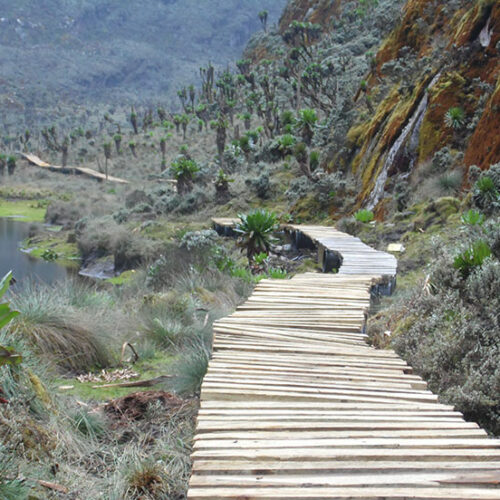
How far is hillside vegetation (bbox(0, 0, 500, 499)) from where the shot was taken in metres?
4.22

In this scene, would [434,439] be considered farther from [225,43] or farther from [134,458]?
[225,43]

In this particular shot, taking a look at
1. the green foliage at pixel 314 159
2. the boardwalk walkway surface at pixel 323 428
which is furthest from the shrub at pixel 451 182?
the green foliage at pixel 314 159

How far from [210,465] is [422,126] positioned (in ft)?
45.4

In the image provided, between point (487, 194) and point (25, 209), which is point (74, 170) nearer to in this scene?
point (25, 209)

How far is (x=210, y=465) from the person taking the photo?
2.53 m

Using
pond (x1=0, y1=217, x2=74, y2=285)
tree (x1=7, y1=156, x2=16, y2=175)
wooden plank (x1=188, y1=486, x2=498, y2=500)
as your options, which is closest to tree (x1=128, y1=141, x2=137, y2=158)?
tree (x1=7, y1=156, x2=16, y2=175)

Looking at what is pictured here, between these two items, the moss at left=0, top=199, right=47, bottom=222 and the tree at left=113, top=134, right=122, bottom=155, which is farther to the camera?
the tree at left=113, top=134, right=122, bottom=155

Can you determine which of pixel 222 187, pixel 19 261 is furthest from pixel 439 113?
pixel 19 261

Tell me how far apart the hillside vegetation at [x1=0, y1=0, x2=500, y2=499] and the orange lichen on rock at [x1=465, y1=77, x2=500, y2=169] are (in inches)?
1.7

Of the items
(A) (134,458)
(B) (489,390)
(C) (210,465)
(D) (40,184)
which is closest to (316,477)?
(C) (210,465)

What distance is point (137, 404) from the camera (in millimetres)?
4918

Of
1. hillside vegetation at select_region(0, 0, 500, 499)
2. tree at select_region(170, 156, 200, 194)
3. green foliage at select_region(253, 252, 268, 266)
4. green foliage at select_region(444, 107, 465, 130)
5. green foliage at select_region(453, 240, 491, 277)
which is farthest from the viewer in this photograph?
tree at select_region(170, 156, 200, 194)

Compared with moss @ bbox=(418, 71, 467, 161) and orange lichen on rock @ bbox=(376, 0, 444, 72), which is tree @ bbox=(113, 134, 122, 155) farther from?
moss @ bbox=(418, 71, 467, 161)

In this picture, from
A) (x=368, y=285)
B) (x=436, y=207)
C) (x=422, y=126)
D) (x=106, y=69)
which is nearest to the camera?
(x=368, y=285)
